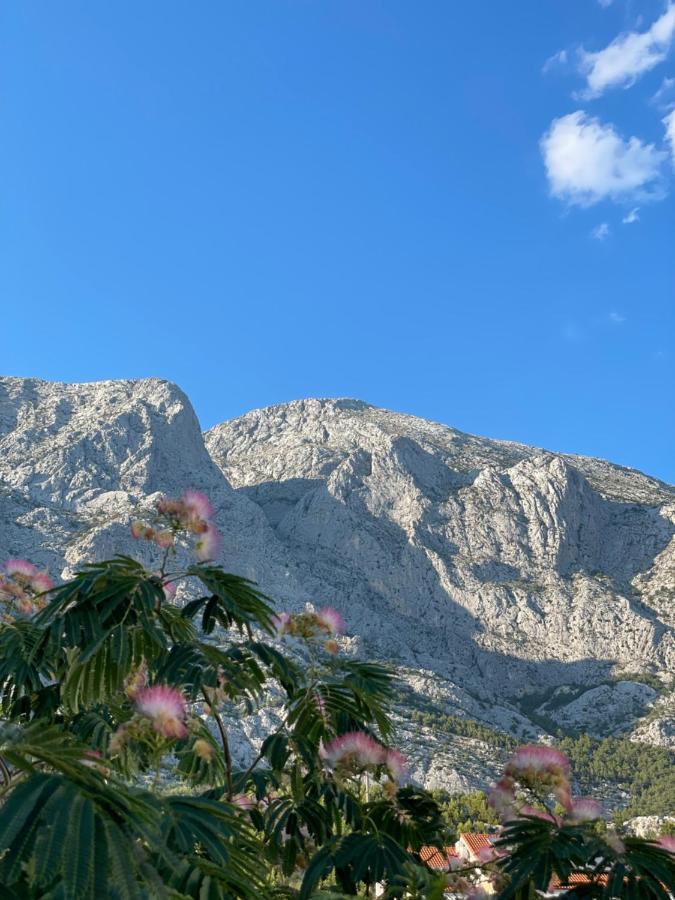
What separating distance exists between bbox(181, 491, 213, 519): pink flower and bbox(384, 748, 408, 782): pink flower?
1.75 metres

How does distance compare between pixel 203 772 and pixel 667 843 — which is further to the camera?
pixel 203 772

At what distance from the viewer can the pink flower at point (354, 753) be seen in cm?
408

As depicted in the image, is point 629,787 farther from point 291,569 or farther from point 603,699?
point 291,569

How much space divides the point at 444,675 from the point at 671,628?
32.8m

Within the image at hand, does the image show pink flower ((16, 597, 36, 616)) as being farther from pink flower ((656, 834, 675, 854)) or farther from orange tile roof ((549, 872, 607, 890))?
pink flower ((656, 834, 675, 854))

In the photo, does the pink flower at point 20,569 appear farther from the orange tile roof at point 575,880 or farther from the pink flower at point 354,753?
the orange tile roof at point 575,880

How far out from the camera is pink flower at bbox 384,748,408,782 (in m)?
4.14

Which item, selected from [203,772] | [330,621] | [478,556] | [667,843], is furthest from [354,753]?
[478,556]

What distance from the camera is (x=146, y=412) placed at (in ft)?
402

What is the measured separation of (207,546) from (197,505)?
0.26 metres

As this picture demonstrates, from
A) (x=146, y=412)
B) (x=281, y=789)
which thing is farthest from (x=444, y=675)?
(x=281, y=789)

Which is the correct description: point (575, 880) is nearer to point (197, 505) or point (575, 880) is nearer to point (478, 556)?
point (197, 505)

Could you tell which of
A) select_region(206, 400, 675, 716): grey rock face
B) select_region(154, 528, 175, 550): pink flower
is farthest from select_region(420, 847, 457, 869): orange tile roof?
select_region(206, 400, 675, 716): grey rock face

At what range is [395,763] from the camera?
421 cm
